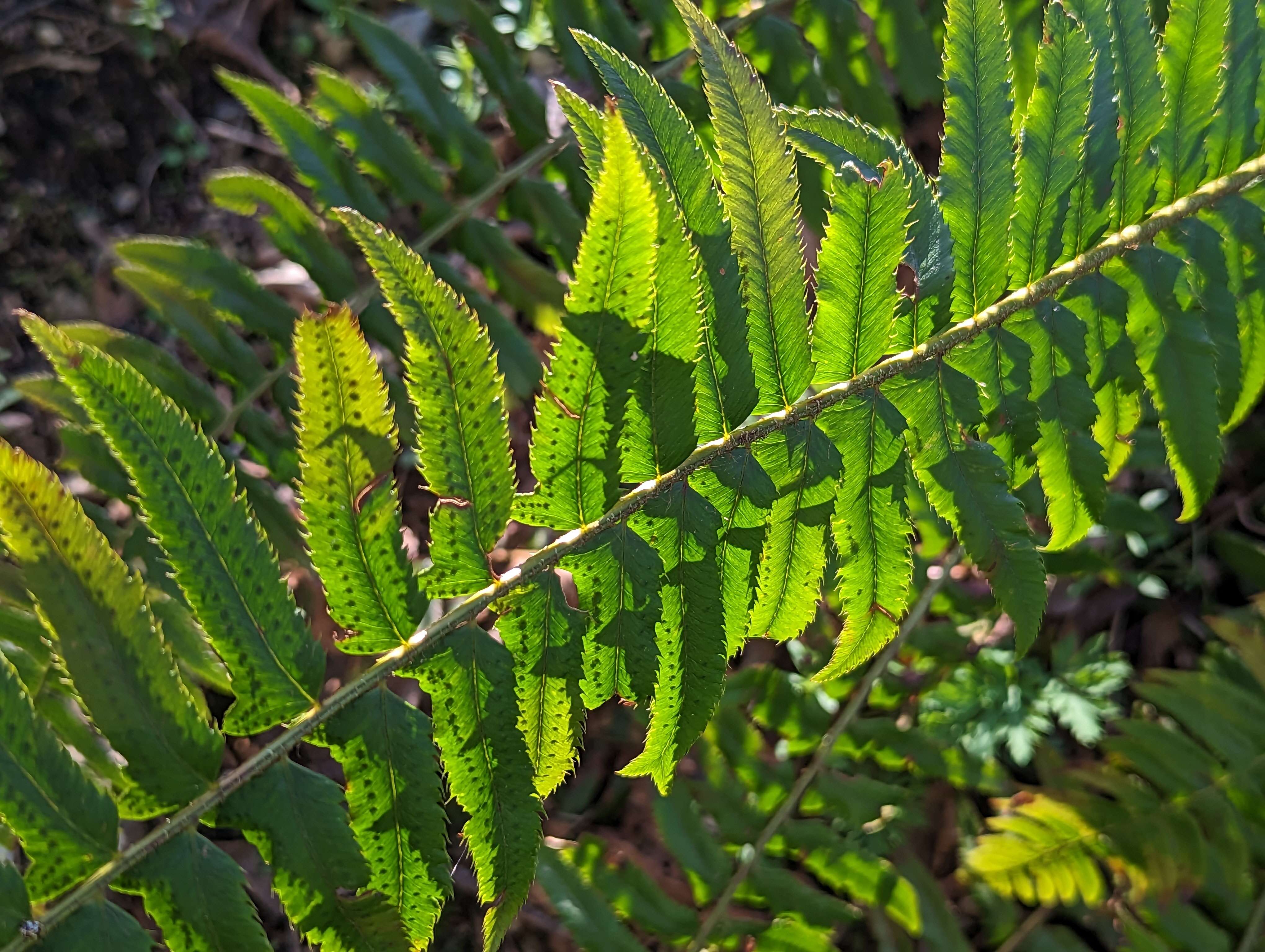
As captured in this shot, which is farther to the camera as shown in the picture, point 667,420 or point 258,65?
point 258,65

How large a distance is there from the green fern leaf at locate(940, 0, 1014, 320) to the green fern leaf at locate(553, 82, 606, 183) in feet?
1.39

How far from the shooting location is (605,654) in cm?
101

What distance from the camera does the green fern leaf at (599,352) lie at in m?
0.84

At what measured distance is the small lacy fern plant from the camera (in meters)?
0.89

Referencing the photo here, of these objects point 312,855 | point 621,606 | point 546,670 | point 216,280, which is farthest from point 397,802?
point 216,280

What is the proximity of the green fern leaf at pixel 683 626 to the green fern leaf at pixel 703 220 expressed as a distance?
0.37 ft

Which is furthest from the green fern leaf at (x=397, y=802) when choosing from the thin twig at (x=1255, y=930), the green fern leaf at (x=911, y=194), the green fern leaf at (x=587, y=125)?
the thin twig at (x=1255, y=930)

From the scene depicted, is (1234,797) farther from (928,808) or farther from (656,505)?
(656,505)

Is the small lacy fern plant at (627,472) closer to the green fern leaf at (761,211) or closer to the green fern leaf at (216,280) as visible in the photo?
the green fern leaf at (761,211)

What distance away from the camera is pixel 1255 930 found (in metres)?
Result: 1.86

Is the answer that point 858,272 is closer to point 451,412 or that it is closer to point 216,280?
point 451,412

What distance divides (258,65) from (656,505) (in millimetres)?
Result: 2524

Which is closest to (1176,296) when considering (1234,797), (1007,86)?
(1007,86)

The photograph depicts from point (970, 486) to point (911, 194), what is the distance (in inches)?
13.8
